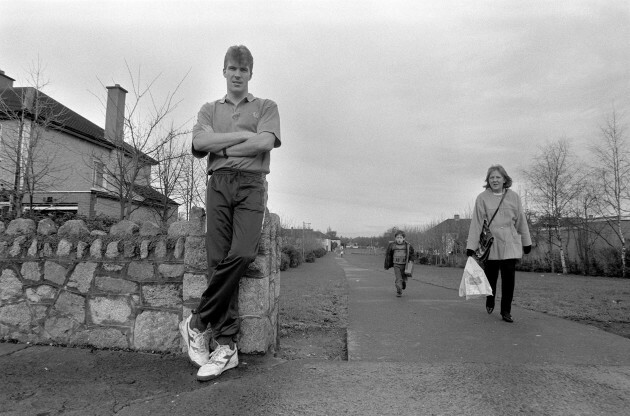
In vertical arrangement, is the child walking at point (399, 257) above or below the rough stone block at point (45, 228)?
below

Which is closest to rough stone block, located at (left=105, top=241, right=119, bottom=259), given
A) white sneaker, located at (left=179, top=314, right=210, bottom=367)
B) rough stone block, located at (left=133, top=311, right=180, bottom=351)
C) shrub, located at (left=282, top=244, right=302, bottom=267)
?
rough stone block, located at (left=133, top=311, right=180, bottom=351)

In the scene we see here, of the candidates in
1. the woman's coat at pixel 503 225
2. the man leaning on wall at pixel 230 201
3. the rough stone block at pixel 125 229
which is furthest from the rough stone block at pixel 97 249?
the woman's coat at pixel 503 225

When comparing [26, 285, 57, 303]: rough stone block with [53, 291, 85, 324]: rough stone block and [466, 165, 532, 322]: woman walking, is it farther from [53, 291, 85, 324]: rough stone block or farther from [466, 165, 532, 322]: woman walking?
[466, 165, 532, 322]: woman walking

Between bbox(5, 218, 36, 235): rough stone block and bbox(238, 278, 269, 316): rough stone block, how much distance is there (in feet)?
8.23

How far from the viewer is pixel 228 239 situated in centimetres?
305

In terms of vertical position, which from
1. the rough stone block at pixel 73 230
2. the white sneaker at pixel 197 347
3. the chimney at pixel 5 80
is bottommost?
the white sneaker at pixel 197 347

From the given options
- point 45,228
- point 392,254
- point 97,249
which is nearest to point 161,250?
point 97,249

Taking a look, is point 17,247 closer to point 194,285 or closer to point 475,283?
point 194,285

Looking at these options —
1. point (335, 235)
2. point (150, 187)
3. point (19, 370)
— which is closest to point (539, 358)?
point (19, 370)

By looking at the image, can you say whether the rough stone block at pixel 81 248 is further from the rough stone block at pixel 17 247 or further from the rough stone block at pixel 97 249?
the rough stone block at pixel 17 247

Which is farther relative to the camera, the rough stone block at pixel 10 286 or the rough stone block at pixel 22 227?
the rough stone block at pixel 22 227

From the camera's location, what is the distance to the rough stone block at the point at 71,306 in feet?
12.3

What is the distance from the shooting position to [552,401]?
238 cm

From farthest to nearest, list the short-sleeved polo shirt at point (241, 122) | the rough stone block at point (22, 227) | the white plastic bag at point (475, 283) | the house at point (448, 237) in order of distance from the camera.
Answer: the house at point (448, 237), the white plastic bag at point (475, 283), the rough stone block at point (22, 227), the short-sleeved polo shirt at point (241, 122)
